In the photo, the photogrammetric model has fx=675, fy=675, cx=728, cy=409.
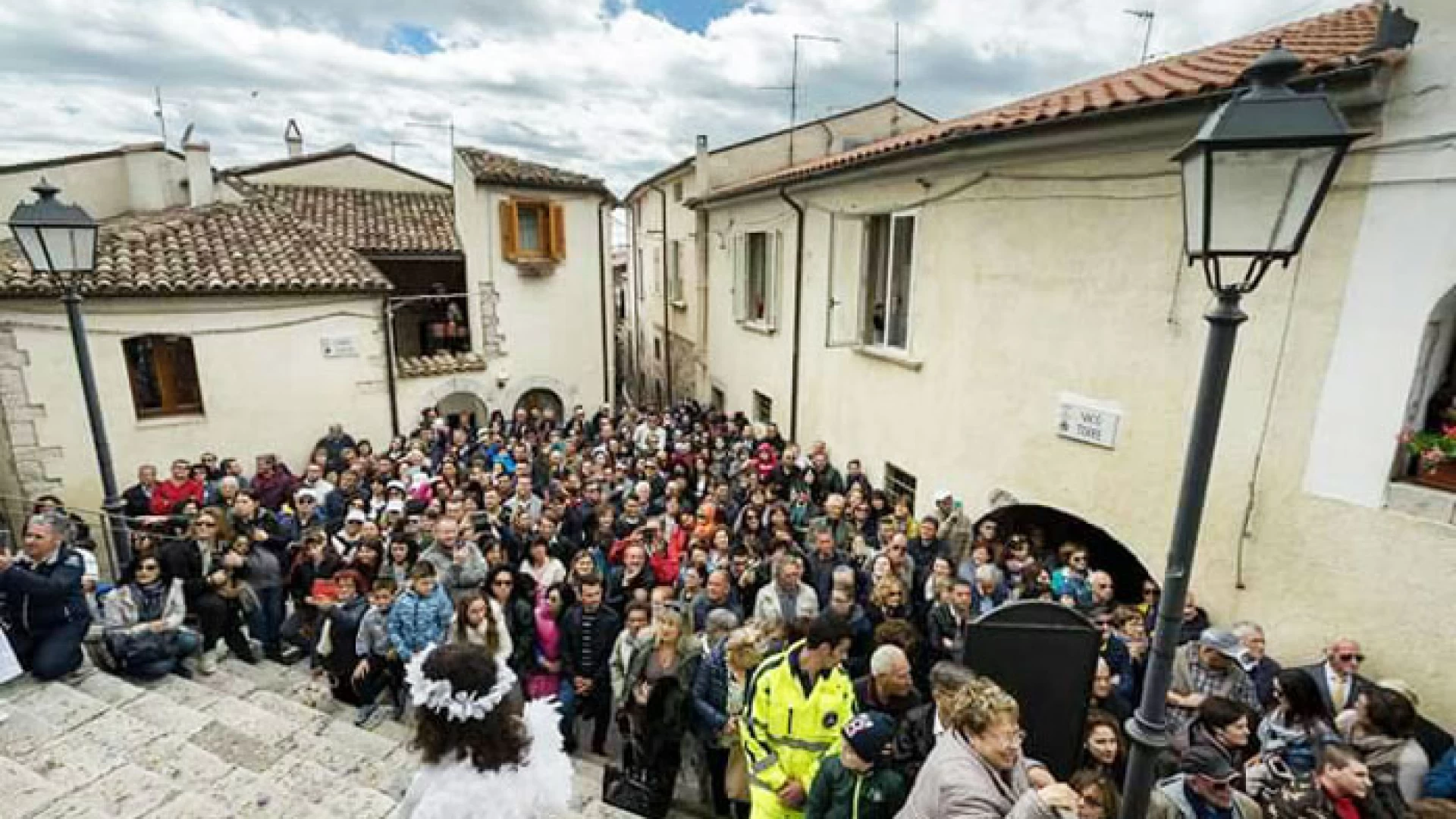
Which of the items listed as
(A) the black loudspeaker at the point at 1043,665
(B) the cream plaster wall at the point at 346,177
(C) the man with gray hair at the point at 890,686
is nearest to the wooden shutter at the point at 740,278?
(B) the cream plaster wall at the point at 346,177

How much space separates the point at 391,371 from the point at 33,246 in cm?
816

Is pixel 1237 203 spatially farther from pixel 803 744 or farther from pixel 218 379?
pixel 218 379

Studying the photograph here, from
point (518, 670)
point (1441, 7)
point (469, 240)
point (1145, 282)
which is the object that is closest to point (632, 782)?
point (518, 670)

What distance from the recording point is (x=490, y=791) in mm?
2564

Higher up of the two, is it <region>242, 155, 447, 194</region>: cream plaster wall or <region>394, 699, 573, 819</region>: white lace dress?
<region>242, 155, 447, 194</region>: cream plaster wall

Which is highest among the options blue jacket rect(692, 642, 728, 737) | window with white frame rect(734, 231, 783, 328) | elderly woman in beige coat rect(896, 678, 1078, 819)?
window with white frame rect(734, 231, 783, 328)

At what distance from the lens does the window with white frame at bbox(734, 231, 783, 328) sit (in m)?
13.2

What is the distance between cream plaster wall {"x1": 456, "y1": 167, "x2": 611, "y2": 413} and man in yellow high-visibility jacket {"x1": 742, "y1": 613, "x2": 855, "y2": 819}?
43.1 feet

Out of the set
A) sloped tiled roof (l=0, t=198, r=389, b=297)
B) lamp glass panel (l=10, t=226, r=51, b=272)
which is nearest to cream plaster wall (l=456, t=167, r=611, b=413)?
sloped tiled roof (l=0, t=198, r=389, b=297)

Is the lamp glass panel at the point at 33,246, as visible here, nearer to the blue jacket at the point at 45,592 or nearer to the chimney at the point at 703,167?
→ the blue jacket at the point at 45,592

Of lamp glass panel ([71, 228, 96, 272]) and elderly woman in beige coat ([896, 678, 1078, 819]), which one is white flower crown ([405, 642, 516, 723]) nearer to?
elderly woman in beige coat ([896, 678, 1078, 819])

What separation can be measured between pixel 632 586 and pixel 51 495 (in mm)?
9768

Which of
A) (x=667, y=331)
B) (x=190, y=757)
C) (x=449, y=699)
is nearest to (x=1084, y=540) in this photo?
(x=449, y=699)

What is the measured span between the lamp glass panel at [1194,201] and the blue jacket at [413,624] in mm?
5431
